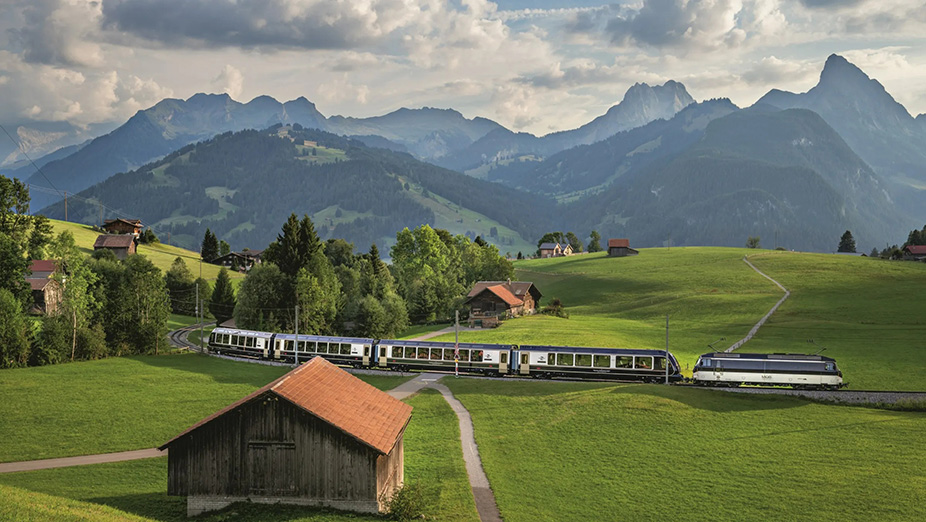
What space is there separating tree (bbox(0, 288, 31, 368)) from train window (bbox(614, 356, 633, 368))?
52.8 metres

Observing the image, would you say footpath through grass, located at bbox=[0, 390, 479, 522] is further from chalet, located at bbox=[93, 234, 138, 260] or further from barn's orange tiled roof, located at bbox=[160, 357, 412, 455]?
chalet, located at bbox=[93, 234, 138, 260]

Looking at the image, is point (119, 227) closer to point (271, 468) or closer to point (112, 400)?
point (112, 400)

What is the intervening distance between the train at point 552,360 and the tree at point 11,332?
21.2 meters

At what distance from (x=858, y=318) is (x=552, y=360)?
52.2 meters

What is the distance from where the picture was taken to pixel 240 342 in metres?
74.4

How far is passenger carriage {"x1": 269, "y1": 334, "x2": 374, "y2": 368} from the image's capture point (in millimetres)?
64938

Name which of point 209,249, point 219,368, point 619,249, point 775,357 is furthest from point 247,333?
point 619,249

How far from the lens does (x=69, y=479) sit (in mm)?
30281

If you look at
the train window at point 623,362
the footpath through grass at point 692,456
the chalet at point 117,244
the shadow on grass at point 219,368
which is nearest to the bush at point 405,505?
the footpath through grass at point 692,456

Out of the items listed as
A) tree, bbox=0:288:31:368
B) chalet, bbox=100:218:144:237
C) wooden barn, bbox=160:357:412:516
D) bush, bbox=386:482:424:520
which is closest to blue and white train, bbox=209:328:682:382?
tree, bbox=0:288:31:368

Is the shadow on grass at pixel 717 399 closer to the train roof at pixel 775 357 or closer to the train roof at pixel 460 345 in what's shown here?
the train roof at pixel 775 357

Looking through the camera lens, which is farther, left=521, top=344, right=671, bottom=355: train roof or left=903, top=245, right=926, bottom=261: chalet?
left=903, top=245, right=926, bottom=261: chalet

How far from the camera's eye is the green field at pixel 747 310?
217 ft

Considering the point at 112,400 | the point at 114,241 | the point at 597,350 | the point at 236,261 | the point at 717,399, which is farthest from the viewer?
the point at 236,261
